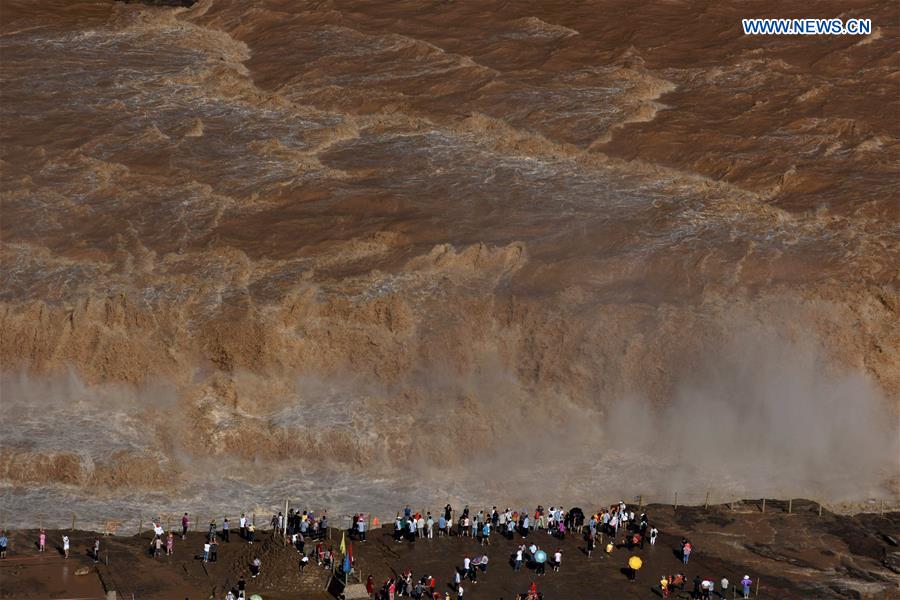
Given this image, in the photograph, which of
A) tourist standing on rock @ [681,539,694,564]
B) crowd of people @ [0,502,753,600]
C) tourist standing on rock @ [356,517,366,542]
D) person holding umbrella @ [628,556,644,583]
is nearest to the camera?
crowd of people @ [0,502,753,600]

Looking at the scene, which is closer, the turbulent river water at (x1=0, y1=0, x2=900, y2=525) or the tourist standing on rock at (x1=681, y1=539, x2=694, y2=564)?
the tourist standing on rock at (x1=681, y1=539, x2=694, y2=564)

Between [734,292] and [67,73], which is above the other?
[67,73]

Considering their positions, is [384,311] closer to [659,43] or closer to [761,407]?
[761,407]

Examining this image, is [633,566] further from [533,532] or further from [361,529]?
[361,529]

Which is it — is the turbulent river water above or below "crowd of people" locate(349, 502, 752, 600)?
above

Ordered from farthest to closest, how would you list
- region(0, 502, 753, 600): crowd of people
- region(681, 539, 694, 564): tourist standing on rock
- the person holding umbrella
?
region(681, 539, 694, 564): tourist standing on rock
the person holding umbrella
region(0, 502, 753, 600): crowd of people

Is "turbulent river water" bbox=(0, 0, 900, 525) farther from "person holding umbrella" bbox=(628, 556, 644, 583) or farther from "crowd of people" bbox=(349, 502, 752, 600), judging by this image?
"person holding umbrella" bbox=(628, 556, 644, 583)

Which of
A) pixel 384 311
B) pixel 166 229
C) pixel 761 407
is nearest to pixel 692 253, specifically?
pixel 761 407

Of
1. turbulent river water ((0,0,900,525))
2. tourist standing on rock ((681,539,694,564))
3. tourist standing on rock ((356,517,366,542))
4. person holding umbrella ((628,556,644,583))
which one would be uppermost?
turbulent river water ((0,0,900,525))

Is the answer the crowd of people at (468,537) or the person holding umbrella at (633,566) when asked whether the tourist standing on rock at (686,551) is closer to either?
the crowd of people at (468,537)

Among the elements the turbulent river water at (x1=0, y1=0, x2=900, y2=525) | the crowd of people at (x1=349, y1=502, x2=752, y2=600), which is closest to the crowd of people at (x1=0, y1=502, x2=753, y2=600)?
the crowd of people at (x1=349, y1=502, x2=752, y2=600)
